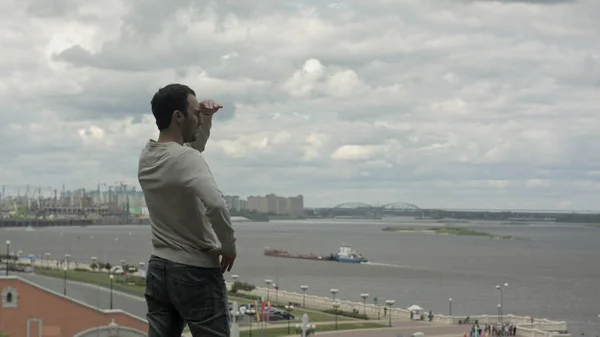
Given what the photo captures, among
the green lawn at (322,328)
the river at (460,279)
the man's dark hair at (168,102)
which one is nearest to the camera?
the man's dark hair at (168,102)

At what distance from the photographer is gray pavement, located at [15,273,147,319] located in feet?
91.6

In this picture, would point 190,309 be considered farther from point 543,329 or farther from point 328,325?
point 543,329

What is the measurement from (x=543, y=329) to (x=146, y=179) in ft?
133

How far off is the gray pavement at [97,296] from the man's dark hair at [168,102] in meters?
23.0

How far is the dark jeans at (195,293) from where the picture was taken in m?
3.89

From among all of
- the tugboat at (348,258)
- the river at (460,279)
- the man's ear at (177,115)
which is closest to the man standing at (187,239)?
the man's ear at (177,115)

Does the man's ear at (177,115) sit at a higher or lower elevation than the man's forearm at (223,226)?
higher

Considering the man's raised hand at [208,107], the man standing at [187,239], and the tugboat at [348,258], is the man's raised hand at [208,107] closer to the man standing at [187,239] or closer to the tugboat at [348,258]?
the man standing at [187,239]

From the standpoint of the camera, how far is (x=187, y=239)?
3.94 meters

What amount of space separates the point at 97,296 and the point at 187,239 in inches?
1064

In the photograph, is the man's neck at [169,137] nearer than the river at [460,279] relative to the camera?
Yes

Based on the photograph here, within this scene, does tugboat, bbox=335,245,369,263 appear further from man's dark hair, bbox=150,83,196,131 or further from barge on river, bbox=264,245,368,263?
man's dark hair, bbox=150,83,196,131

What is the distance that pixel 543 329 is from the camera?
42.1 m

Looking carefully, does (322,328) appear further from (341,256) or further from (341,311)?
(341,256)
